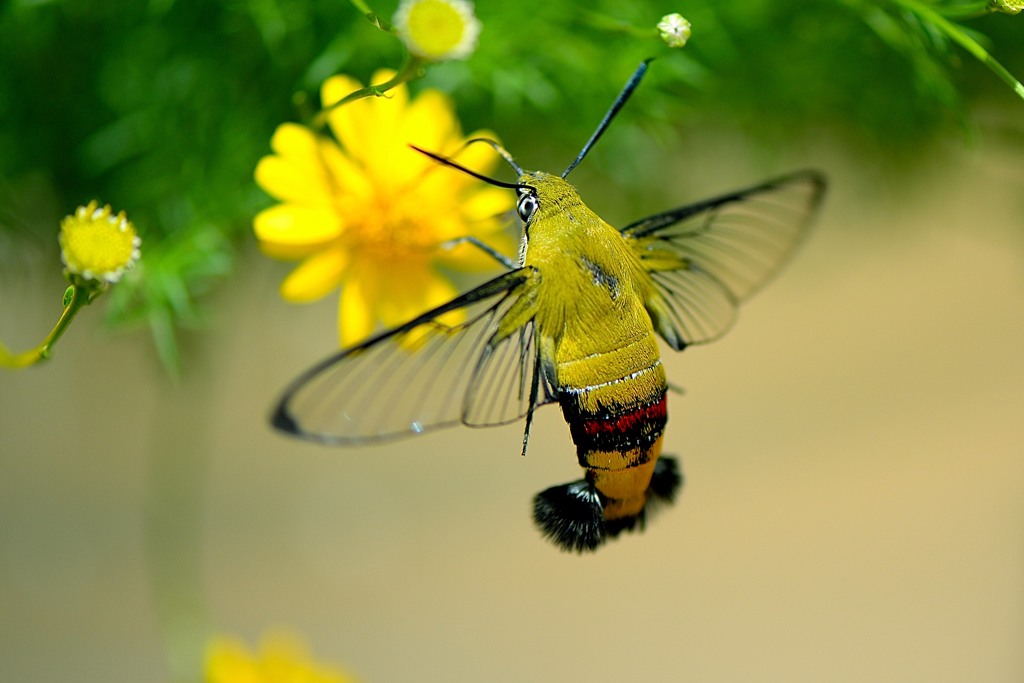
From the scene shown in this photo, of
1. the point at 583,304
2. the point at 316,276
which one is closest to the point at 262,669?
the point at 316,276

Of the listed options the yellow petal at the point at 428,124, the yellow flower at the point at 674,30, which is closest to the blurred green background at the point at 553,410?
the yellow petal at the point at 428,124

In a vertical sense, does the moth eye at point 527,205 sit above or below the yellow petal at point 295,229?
below

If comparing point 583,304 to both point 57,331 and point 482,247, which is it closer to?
point 482,247

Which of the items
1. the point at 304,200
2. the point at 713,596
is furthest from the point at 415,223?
the point at 713,596

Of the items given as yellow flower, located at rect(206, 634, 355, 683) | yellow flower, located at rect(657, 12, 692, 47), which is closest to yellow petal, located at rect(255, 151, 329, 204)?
yellow flower, located at rect(657, 12, 692, 47)

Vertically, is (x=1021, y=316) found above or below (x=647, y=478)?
above

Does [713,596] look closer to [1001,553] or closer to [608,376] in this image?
[1001,553]

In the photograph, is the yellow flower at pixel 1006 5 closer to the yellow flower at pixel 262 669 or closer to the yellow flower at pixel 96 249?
the yellow flower at pixel 96 249
